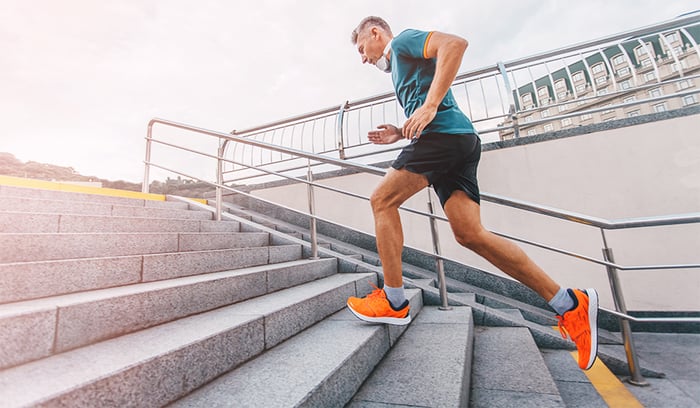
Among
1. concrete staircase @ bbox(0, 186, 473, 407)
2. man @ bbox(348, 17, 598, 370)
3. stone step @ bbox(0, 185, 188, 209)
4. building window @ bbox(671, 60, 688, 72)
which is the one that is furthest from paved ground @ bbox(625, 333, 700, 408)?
stone step @ bbox(0, 185, 188, 209)

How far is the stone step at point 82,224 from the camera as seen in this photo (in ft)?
5.36

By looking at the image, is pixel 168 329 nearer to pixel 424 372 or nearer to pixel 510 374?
pixel 424 372

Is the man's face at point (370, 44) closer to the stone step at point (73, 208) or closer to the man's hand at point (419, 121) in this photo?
the man's hand at point (419, 121)

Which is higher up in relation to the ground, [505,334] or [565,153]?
[565,153]

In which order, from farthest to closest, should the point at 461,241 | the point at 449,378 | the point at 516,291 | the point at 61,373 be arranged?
the point at 516,291
the point at 461,241
the point at 449,378
the point at 61,373

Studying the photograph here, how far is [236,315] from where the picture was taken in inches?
50.8

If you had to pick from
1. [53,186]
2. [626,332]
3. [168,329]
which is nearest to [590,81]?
[626,332]

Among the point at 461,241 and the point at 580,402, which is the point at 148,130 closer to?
the point at 461,241

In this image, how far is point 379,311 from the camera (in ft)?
4.88

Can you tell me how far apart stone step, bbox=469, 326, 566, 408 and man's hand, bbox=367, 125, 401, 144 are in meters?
1.30

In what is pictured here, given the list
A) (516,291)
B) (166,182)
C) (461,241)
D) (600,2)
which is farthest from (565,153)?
(166,182)

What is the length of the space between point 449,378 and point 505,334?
1.09 metres

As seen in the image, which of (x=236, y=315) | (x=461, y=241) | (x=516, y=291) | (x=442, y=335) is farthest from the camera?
(x=516, y=291)

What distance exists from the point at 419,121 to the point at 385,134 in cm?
35
